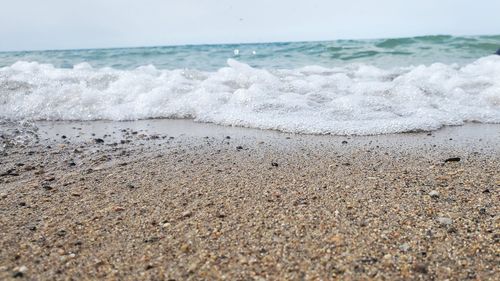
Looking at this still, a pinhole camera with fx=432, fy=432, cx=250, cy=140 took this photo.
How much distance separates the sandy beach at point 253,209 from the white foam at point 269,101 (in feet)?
1.51

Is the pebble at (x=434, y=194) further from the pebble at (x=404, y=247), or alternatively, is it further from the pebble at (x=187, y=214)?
the pebble at (x=187, y=214)

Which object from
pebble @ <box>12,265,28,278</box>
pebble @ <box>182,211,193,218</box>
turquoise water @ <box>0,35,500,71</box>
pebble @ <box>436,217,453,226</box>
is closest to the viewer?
pebble @ <box>12,265,28,278</box>

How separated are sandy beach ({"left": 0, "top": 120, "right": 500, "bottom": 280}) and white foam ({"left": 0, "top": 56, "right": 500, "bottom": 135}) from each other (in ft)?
1.51

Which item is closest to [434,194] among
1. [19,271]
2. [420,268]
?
[420,268]

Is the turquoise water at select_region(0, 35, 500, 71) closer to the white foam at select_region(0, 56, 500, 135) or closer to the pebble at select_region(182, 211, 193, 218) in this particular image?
the white foam at select_region(0, 56, 500, 135)

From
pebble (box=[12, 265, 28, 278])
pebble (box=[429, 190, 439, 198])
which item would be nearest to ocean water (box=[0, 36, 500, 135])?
pebble (box=[429, 190, 439, 198])

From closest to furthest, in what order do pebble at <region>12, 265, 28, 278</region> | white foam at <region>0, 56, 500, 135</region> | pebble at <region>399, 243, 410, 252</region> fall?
pebble at <region>12, 265, 28, 278</region>
pebble at <region>399, 243, 410, 252</region>
white foam at <region>0, 56, 500, 135</region>

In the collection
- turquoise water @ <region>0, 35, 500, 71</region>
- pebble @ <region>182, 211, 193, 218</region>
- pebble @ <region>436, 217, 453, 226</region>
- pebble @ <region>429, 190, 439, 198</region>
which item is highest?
turquoise water @ <region>0, 35, 500, 71</region>

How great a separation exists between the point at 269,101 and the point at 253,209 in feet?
7.96

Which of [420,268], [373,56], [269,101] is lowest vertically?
[420,268]

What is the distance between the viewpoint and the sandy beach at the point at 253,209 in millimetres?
1333

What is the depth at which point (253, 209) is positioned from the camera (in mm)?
1772

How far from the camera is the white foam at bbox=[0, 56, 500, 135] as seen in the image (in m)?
3.55

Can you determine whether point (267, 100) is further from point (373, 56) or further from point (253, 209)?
point (373, 56)
